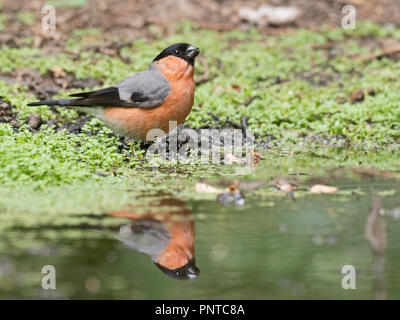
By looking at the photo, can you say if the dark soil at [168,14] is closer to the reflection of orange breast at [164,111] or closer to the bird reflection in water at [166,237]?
the reflection of orange breast at [164,111]

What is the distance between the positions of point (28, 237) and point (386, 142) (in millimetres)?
4455

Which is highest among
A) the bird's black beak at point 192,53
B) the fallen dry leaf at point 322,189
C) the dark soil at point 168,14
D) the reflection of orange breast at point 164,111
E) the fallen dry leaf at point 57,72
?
the dark soil at point 168,14

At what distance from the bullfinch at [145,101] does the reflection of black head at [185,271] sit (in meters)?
2.95

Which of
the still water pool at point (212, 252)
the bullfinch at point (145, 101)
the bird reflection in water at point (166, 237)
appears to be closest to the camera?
the still water pool at point (212, 252)

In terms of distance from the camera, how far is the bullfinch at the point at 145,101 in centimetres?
686

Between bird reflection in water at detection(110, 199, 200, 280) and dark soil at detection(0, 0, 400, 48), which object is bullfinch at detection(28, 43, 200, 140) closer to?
bird reflection in water at detection(110, 199, 200, 280)

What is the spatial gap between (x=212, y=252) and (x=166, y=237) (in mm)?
395

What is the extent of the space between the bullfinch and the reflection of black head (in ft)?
9.67

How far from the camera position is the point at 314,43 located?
38.0 feet

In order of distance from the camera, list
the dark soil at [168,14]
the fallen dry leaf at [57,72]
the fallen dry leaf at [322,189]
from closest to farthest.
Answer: the fallen dry leaf at [322,189], the fallen dry leaf at [57,72], the dark soil at [168,14]

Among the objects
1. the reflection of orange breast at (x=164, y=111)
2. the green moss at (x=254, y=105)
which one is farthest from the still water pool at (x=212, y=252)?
the reflection of orange breast at (x=164, y=111)

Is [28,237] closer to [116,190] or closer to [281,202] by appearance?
[116,190]
